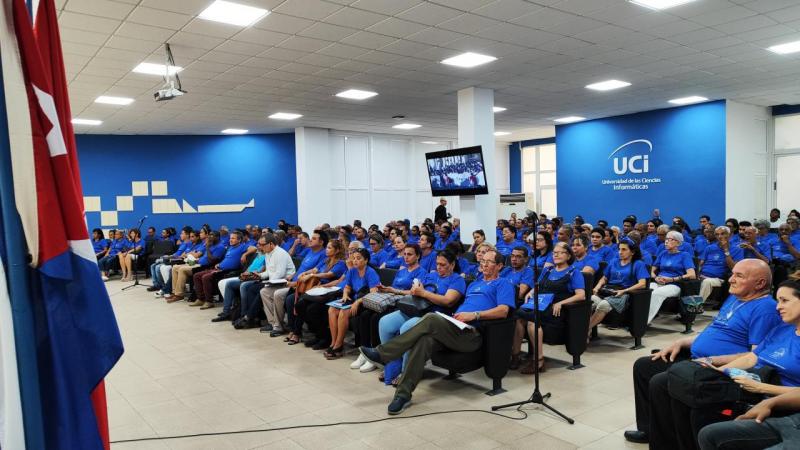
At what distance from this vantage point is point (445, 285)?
479 centimetres

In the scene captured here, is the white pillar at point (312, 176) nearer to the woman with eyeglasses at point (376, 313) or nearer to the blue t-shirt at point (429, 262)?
the blue t-shirt at point (429, 262)

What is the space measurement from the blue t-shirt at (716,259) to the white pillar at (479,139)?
379cm

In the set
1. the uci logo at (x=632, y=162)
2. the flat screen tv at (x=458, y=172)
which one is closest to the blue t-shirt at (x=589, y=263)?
the flat screen tv at (x=458, y=172)

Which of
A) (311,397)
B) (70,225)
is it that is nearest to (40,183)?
(70,225)

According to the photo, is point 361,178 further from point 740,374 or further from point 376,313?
point 740,374

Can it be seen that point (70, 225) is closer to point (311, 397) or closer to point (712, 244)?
point (311, 397)

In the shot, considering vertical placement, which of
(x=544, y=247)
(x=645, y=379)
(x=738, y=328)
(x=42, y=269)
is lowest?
(x=645, y=379)

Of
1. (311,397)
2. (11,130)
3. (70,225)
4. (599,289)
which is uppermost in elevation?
(11,130)

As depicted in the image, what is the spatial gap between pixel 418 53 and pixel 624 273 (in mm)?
3980

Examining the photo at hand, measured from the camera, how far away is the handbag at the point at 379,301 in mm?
4965

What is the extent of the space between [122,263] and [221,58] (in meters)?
6.98

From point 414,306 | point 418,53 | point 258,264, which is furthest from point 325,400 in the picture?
point 418,53

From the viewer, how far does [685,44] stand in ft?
24.6

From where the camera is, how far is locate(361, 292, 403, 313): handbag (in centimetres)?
496
